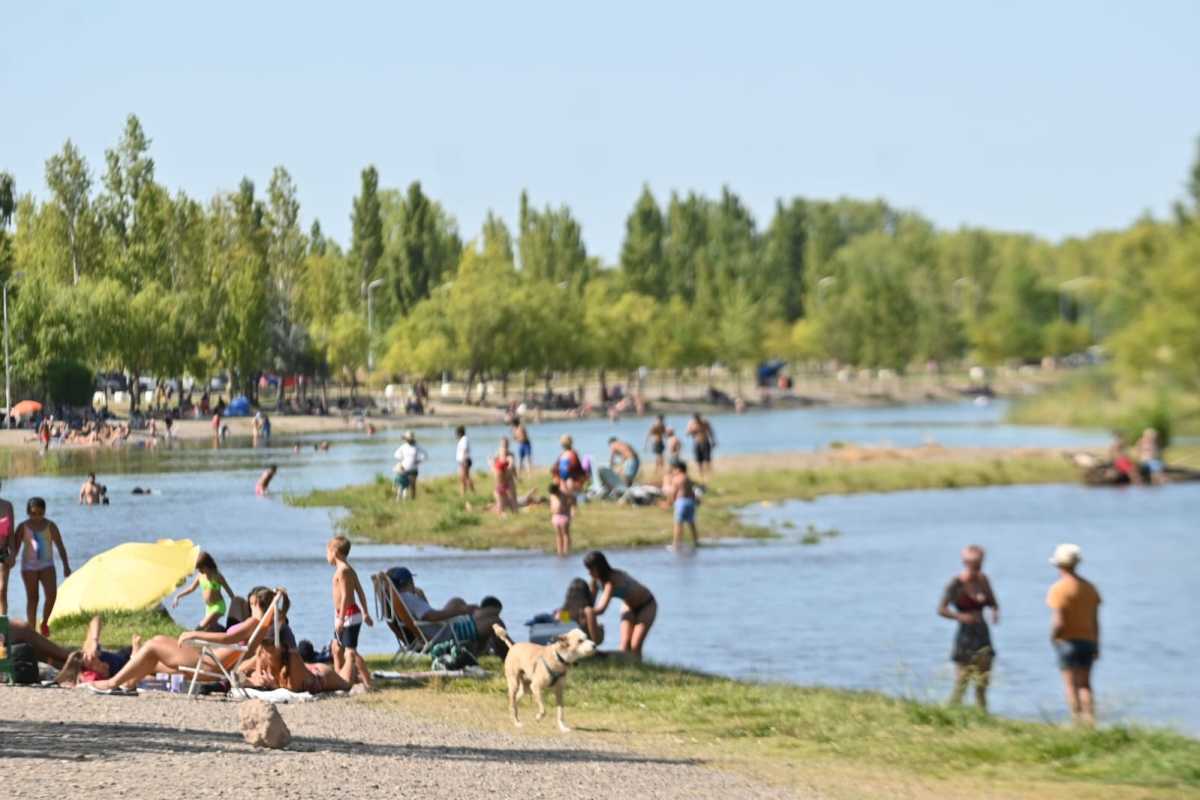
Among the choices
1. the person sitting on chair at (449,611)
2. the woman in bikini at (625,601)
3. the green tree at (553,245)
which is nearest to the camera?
the person sitting on chair at (449,611)

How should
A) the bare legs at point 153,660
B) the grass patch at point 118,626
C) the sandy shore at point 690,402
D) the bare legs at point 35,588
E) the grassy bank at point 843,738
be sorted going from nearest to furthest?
the grassy bank at point 843,738
the bare legs at point 153,660
the bare legs at point 35,588
the grass patch at point 118,626
the sandy shore at point 690,402

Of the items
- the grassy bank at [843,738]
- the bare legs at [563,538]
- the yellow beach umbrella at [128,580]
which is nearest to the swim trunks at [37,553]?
the yellow beach umbrella at [128,580]

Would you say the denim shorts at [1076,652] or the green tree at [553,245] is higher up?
the green tree at [553,245]

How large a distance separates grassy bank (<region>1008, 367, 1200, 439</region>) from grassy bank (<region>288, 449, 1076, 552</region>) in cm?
2615

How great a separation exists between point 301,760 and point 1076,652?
22.7ft

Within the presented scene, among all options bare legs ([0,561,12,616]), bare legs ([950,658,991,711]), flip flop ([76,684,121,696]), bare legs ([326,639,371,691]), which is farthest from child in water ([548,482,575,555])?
flip flop ([76,684,121,696])

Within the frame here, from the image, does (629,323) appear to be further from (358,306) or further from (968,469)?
(358,306)

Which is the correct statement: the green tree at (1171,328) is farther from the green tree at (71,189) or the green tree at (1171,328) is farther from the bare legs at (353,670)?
the green tree at (71,189)

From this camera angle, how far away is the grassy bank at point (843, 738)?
12.7 metres

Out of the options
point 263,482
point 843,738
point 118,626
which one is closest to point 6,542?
point 118,626

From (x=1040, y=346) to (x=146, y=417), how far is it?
698 inches

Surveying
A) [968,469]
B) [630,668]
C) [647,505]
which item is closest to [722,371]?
[968,469]

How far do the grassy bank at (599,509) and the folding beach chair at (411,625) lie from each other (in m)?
15.5

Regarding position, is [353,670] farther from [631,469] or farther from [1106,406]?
[631,469]
